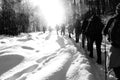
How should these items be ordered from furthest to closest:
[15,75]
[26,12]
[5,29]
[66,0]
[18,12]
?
[26,12], [66,0], [18,12], [5,29], [15,75]

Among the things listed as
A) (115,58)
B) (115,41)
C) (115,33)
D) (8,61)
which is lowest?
(8,61)

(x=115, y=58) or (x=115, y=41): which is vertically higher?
(x=115, y=41)

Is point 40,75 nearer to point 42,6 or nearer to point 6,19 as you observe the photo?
point 6,19

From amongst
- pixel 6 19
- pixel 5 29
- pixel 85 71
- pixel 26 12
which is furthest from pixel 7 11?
pixel 85 71

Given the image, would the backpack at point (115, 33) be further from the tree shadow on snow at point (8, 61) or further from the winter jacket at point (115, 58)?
the tree shadow on snow at point (8, 61)

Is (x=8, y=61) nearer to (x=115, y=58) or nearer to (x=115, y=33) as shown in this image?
(x=115, y=58)

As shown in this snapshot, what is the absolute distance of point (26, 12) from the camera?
2205 inches

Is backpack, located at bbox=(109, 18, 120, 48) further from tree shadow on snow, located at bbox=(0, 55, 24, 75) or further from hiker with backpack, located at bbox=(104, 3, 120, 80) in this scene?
tree shadow on snow, located at bbox=(0, 55, 24, 75)

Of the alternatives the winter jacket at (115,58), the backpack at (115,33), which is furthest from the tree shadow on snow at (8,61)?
the backpack at (115,33)

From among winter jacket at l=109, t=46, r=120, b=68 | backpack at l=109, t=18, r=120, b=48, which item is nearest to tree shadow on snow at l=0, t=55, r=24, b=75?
winter jacket at l=109, t=46, r=120, b=68

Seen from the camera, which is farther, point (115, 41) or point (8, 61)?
point (8, 61)

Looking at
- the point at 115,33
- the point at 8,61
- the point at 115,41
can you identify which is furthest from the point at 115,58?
the point at 8,61

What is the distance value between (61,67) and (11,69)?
2290mm

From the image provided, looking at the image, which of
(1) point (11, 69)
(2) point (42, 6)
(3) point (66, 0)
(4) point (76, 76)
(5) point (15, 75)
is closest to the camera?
(4) point (76, 76)
